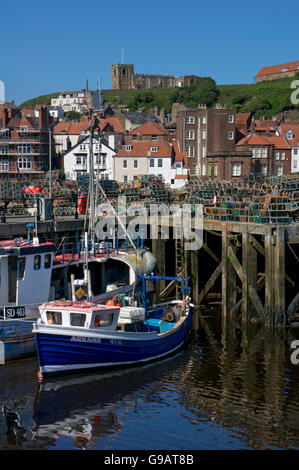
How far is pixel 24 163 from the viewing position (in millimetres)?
77938

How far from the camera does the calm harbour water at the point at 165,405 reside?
18.2m

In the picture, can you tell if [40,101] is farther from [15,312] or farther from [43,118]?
[15,312]

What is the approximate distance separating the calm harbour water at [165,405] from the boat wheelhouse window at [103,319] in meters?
1.91

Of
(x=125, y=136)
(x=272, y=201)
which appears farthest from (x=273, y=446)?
(x=125, y=136)

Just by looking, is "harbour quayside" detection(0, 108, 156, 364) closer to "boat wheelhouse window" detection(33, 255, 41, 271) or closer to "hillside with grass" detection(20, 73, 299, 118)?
"boat wheelhouse window" detection(33, 255, 41, 271)

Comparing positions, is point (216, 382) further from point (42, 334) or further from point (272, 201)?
point (272, 201)

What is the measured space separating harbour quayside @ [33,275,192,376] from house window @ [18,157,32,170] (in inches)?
2169

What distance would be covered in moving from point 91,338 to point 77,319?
2.84ft

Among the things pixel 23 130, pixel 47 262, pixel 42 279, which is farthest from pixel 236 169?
pixel 42 279

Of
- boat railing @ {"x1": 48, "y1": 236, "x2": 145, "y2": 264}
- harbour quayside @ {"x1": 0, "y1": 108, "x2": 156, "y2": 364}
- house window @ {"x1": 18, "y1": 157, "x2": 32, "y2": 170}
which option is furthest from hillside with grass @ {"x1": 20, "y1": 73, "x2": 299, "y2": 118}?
harbour quayside @ {"x1": 0, "y1": 108, "x2": 156, "y2": 364}

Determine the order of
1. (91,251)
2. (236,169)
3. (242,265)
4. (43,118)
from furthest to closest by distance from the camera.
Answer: (43,118) < (236,169) < (242,265) < (91,251)

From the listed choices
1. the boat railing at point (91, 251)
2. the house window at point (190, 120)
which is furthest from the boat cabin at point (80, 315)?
the house window at point (190, 120)

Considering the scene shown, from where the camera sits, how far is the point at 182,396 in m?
21.6

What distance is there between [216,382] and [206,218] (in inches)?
620
